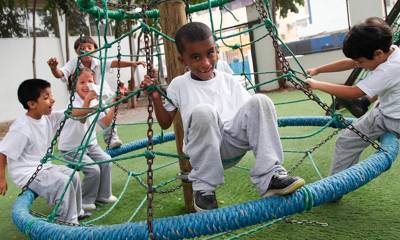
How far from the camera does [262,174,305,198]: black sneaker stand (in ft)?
4.22

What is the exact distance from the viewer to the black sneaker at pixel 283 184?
129 centimetres

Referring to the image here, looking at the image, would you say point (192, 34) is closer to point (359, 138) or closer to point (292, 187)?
point (292, 187)

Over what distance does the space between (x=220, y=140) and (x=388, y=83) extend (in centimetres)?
96

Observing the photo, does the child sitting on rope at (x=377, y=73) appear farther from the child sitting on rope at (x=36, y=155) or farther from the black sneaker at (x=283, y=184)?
the child sitting on rope at (x=36, y=155)

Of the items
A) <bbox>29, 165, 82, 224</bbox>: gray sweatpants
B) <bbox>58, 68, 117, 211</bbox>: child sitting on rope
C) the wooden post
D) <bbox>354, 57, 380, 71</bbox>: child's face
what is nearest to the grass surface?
<bbox>58, 68, 117, 211</bbox>: child sitting on rope

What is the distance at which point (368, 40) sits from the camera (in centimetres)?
195

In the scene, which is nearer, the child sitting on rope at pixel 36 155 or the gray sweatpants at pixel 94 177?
the child sitting on rope at pixel 36 155

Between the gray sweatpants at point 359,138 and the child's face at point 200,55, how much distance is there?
0.98 meters

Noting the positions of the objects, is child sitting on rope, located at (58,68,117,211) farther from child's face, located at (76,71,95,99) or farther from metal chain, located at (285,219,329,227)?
metal chain, located at (285,219,329,227)

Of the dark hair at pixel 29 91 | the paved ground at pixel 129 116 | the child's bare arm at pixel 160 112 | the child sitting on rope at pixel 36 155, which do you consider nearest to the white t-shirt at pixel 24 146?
the child sitting on rope at pixel 36 155

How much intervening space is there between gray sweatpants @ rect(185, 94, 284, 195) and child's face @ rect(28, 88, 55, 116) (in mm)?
1240

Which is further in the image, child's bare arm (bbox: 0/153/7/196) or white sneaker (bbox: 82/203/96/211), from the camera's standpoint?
white sneaker (bbox: 82/203/96/211)

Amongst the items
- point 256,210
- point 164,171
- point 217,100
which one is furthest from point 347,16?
point 256,210

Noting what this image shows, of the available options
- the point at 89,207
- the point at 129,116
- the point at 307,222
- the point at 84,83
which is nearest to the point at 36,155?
the point at 89,207
